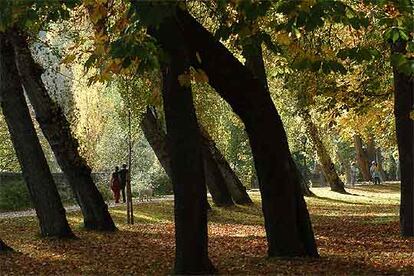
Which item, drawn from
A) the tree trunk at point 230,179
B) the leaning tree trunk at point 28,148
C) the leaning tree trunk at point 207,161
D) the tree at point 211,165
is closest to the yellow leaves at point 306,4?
the leaning tree trunk at point 28,148

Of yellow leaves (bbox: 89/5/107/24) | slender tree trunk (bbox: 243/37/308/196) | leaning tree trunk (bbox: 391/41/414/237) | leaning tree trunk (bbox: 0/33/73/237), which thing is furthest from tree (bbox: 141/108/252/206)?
yellow leaves (bbox: 89/5/107/24)

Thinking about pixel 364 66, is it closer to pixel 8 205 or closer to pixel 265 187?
pixel 265 187

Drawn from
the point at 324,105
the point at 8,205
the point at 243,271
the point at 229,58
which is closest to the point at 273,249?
the point at 243,271

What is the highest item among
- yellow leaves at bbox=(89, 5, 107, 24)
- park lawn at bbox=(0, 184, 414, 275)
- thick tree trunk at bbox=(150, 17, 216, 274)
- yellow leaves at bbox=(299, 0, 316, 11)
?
yellow leaves at bbox=(89, 5, 107, 24)

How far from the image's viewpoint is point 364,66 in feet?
49.6

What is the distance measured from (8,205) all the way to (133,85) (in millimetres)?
10895

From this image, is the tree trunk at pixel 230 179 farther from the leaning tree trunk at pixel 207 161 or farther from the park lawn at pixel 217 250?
the park lawn at pixel 217 250

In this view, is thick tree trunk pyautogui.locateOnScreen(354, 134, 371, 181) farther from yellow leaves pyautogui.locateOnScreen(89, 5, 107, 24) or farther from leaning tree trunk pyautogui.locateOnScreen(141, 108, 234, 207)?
yellow leaves pyautogui.locateOnScreen(89, 5, 107, 24)

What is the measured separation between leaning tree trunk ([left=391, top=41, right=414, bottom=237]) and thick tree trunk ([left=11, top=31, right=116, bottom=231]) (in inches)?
275

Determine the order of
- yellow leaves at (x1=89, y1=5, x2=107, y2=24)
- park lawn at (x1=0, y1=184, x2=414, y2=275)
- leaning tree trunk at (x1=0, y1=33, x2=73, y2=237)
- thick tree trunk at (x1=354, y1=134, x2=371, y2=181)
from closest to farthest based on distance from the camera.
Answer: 1. yellow leaves at (x1=89, y1=5, x2=107, y2=24)
2. park lawn at (x1=0, y1=184, x2=414, y2=275)
3. leaning tree trunk at (x1=0, y1=33, x2=73, y2=237)
4. thick tree trunk at (x1=354, y1=134, x2=371, y2=181)

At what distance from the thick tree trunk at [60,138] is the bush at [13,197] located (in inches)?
475

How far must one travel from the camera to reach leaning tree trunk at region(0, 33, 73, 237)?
12.7m

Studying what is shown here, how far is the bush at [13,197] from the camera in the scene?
86.2 feet

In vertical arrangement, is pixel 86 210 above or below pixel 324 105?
below
